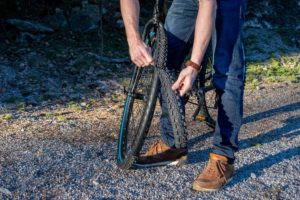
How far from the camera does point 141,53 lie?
3.29 m

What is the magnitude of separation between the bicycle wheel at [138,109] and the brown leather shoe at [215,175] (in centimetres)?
48

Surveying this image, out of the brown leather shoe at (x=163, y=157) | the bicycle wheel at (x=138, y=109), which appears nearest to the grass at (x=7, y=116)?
the bicycle wheel at (x=138, y=109)

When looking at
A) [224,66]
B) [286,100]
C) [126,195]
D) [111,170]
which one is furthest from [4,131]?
[286,100]

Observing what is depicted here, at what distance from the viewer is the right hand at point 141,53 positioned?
328cm

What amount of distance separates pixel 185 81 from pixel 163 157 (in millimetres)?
894

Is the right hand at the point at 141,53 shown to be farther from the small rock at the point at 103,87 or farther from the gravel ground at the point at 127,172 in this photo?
the small rock at the point at 103,87

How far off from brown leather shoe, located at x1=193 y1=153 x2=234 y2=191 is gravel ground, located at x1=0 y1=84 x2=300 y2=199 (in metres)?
0.05

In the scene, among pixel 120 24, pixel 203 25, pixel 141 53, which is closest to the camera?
pixel 203 25

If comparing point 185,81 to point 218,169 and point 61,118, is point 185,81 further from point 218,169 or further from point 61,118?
point 61,118

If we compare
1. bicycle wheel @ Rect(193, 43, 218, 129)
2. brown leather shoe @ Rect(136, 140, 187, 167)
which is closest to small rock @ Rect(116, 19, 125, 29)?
bicycle wheel @ Rect(193, 43, 218, 129)

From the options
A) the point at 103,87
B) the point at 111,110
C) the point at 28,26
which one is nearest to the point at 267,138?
the point at 111,110

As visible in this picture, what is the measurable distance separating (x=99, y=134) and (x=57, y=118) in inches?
27.6

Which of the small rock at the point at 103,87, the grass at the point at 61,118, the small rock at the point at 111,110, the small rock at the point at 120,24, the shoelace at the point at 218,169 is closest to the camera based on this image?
the shoelace at the point at 218,169

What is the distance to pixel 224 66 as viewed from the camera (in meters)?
3.62
